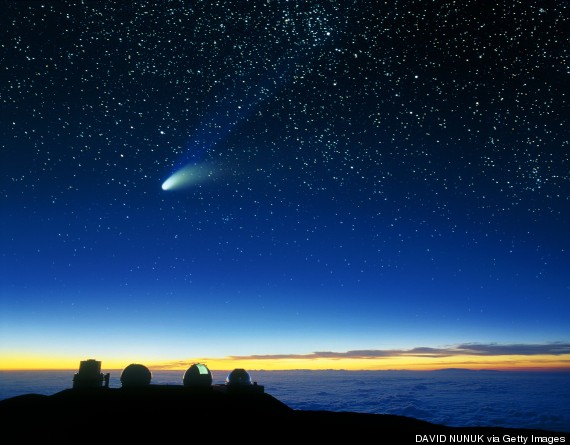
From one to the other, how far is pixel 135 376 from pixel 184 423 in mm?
5990

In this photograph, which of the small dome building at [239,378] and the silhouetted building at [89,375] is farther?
the small dome building at [239,378]

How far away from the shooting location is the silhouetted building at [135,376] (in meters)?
16.0

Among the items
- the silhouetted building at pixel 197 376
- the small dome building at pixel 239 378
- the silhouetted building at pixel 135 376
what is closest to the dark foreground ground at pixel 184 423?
the small dome building at pixel 239 378

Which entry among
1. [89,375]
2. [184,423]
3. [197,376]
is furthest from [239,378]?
[89,375]

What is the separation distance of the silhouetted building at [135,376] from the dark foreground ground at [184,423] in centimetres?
174

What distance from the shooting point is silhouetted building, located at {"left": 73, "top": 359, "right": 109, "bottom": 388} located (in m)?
16.4

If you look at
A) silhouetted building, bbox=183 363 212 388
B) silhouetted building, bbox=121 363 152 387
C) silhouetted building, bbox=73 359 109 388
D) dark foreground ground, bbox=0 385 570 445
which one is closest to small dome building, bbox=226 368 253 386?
silhouetted building, bbox=183 363 212 388

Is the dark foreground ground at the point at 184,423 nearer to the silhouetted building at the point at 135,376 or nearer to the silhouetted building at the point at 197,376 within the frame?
the silhouetted building at the point at 197,376

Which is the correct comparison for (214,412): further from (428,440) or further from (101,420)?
(428,440)

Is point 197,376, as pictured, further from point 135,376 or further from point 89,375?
point 89,375

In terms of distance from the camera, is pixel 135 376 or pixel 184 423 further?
pixel 135 376

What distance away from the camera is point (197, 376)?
55.4 feet

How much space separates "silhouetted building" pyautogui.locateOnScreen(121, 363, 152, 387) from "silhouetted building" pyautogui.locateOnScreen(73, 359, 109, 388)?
132 centimetres

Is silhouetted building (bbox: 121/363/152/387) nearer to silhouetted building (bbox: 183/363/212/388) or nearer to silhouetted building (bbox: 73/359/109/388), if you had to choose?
silhouetted building (bbox: 73/359/109/388)
